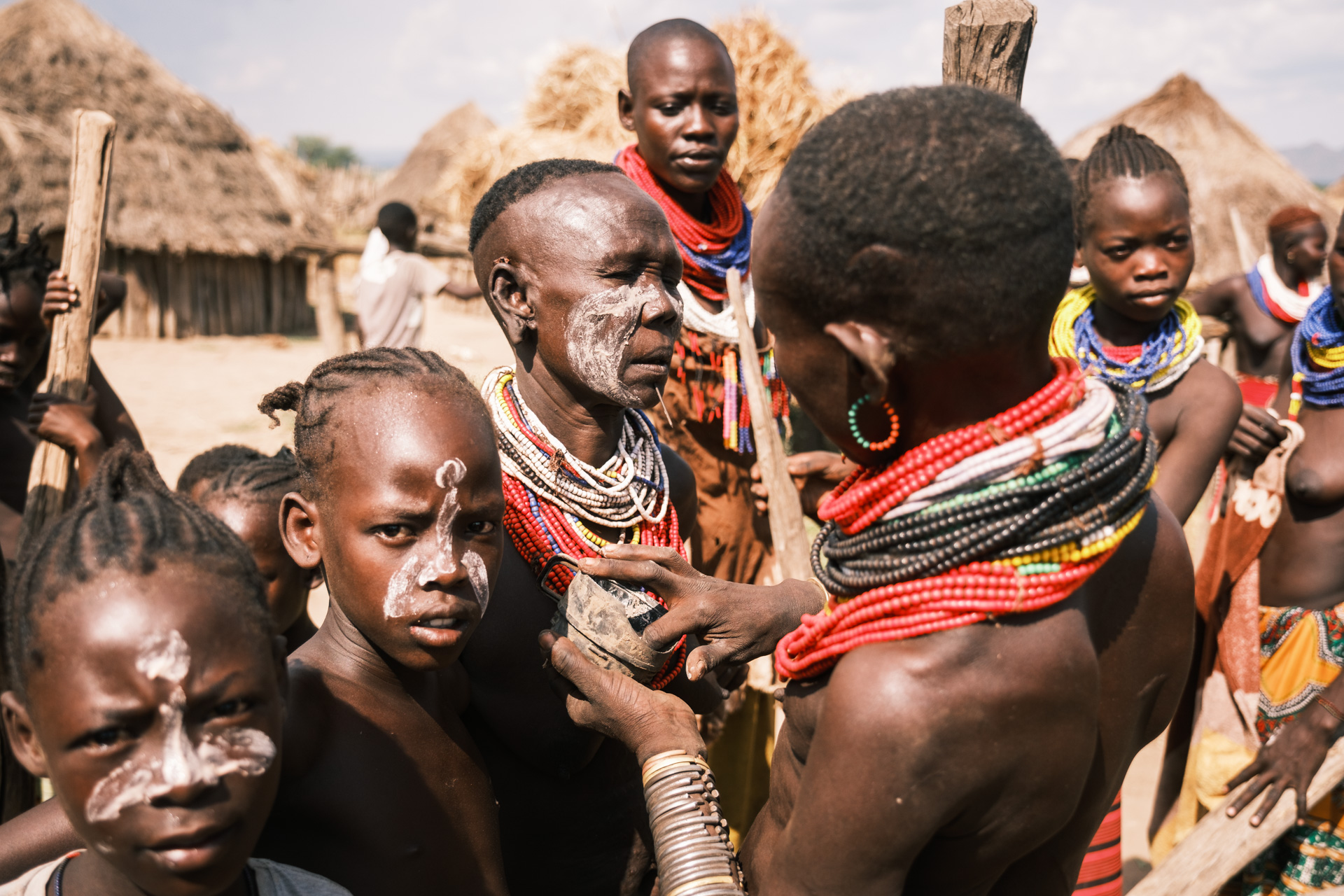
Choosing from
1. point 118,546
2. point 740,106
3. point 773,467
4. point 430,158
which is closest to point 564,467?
point 118,546

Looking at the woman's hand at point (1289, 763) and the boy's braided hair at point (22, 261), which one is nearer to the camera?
the woman's hand at point (1289, 763)

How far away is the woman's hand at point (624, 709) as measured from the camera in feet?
5.57

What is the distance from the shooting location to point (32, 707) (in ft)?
4.30

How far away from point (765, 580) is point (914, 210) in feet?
9.43

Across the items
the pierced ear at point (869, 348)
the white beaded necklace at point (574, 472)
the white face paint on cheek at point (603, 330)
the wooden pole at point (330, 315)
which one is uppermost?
the pierced ear at point (869, 348)

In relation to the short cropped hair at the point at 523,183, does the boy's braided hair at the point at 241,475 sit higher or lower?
lower

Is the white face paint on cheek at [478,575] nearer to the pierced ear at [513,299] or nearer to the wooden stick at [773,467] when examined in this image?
the pierced ear at [513,299]

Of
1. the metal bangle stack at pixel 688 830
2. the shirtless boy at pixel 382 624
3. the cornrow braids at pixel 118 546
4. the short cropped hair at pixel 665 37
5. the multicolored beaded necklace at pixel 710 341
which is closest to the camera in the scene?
the cornrow braids at pixel 118 546

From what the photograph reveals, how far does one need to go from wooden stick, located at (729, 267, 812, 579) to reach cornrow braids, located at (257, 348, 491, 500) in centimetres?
173

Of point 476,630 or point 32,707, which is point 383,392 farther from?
point 32,707

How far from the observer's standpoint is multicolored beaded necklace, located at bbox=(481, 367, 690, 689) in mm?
2088

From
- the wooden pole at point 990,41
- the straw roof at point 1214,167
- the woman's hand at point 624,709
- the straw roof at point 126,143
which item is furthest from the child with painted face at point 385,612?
the straw roof at point 126,143

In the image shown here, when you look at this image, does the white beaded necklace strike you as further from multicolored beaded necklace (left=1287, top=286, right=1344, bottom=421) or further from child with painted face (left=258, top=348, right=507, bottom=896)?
multicolored beaded necklace (left=1287, top=286, right=1344, bottom=421)

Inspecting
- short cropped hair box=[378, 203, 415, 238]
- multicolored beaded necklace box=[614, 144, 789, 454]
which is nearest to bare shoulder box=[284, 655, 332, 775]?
multicolored beaded necklace box=[614, 144, 789, 454]
